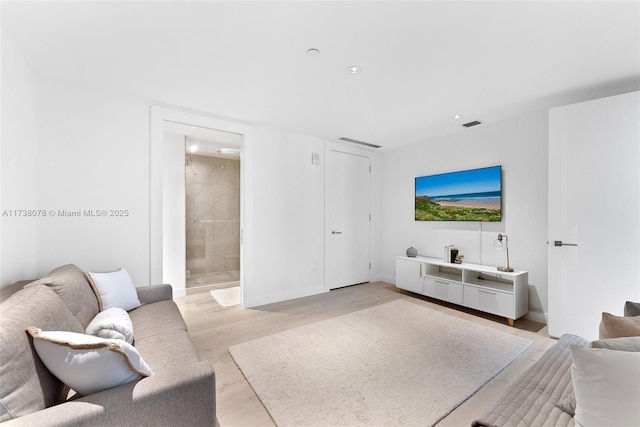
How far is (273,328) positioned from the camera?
2967 millimetres

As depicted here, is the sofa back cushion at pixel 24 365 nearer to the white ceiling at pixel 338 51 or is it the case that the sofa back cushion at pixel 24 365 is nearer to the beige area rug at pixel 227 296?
the white ceiling at pixel 338 51

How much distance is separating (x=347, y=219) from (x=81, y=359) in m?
3.98

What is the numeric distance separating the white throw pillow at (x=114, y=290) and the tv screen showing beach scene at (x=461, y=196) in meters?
3.99

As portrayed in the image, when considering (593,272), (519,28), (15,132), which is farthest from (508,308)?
(15,132)

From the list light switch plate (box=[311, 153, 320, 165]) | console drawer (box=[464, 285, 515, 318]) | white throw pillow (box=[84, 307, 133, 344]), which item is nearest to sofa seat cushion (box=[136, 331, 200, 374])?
white throw pillow (box=[84, 307, 133, 344])

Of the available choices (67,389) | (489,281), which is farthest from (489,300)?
(67,389)

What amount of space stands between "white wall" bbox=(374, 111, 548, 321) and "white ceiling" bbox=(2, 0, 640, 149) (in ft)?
1.68

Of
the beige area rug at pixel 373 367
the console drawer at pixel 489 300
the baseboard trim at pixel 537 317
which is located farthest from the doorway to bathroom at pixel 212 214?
the baseboard trim at pixel 537 317

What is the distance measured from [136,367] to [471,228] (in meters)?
4.05

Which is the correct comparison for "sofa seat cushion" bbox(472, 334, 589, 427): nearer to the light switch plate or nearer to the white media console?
the white media console

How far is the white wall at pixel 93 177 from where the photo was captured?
2430mm

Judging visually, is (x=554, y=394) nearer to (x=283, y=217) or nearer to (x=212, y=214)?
(x=283, y=217)

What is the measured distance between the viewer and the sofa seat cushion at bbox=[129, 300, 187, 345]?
1.88 meters

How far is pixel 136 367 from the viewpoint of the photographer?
116 centimetres
